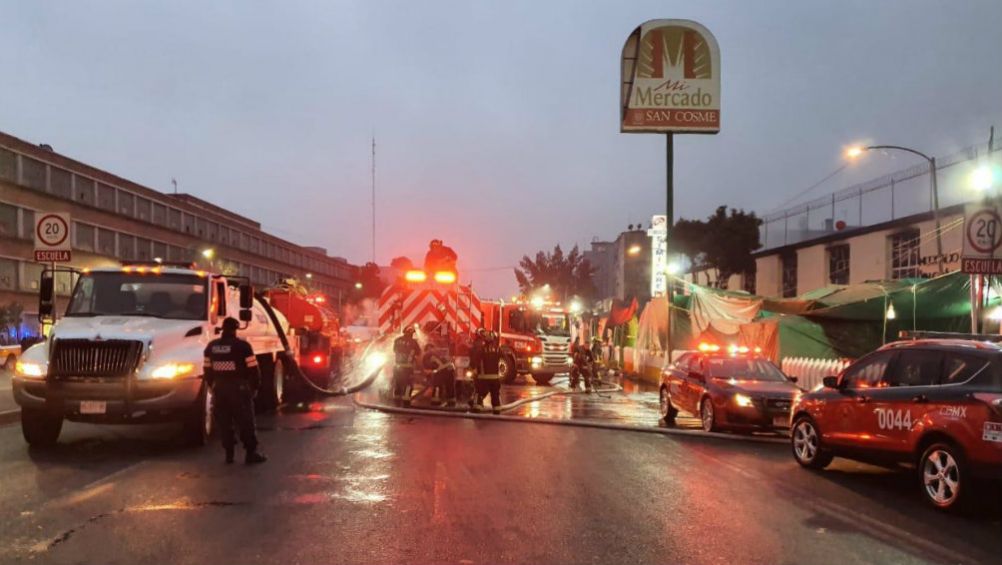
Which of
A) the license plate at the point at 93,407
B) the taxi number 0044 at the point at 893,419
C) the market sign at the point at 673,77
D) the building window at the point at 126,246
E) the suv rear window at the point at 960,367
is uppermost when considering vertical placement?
the market sign at the point at 673,77

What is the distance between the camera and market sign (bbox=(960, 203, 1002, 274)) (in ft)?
35.6

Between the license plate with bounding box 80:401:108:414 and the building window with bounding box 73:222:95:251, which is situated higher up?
the building window with bounding box 73:222:95:251

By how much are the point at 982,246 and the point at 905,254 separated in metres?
25.2

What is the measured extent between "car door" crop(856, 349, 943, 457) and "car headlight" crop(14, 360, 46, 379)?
32.9ft

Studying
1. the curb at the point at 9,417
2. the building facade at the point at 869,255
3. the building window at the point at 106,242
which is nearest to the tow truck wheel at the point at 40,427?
the curb at the point at 9,417

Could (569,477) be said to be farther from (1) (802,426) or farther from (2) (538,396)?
(2) (538,396)

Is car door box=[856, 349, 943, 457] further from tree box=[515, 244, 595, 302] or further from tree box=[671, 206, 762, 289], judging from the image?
tree box=[515, 244, 595, 302]

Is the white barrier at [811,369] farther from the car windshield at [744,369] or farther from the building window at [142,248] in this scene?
the building window at [142,248]

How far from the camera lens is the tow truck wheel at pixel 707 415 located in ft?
44.1

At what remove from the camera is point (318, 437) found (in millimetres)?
11758

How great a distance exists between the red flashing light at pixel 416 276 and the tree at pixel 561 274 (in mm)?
53926

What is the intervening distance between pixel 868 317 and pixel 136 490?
64.1 ft

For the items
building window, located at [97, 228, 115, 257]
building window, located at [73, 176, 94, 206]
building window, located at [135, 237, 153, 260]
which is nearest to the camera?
building window, located at [73, 176, 94, 206]

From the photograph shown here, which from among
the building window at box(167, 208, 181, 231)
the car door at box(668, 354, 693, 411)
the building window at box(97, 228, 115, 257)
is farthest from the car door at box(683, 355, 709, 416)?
the building window at box(167, 208, 181, 231)
